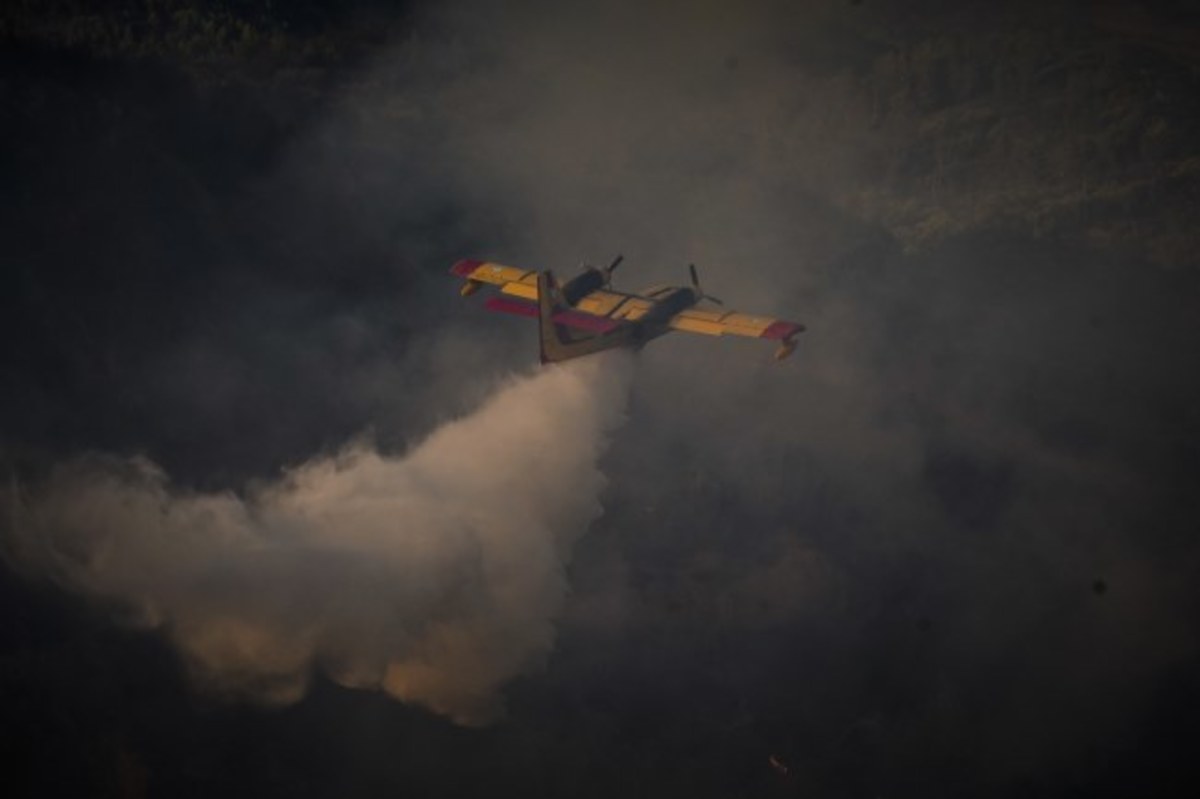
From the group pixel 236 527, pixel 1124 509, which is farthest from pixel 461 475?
pixel 1124 509

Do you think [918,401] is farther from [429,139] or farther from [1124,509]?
[429,139]

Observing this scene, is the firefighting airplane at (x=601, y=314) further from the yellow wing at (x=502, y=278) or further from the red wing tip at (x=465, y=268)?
the red wing tip at (x=465, y=268)

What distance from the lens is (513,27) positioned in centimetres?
11656

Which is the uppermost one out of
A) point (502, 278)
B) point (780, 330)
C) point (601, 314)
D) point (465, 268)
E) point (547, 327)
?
point (465, 268)

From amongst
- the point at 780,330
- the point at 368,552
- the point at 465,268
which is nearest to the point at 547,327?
the point at 465,268

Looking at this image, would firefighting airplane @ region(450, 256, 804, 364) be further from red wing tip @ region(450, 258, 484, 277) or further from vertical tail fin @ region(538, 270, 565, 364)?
red wing tip @ region(450, 258, 484, 277)

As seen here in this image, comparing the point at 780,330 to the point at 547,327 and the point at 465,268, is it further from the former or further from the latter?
the point at 465,268

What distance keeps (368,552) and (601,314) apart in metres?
21.5

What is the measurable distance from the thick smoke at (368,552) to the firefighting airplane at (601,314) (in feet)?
16.1

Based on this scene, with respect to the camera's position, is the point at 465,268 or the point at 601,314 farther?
the point at 465,268

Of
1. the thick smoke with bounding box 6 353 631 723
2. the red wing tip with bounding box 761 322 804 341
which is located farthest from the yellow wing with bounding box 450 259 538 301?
the red wing tip with bounding box 761 322 804 341

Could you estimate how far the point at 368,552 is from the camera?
6250 centimetres

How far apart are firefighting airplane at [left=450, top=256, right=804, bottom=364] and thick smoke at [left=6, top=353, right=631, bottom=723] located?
4914 millimetres

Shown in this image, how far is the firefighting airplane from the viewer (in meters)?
61.4
